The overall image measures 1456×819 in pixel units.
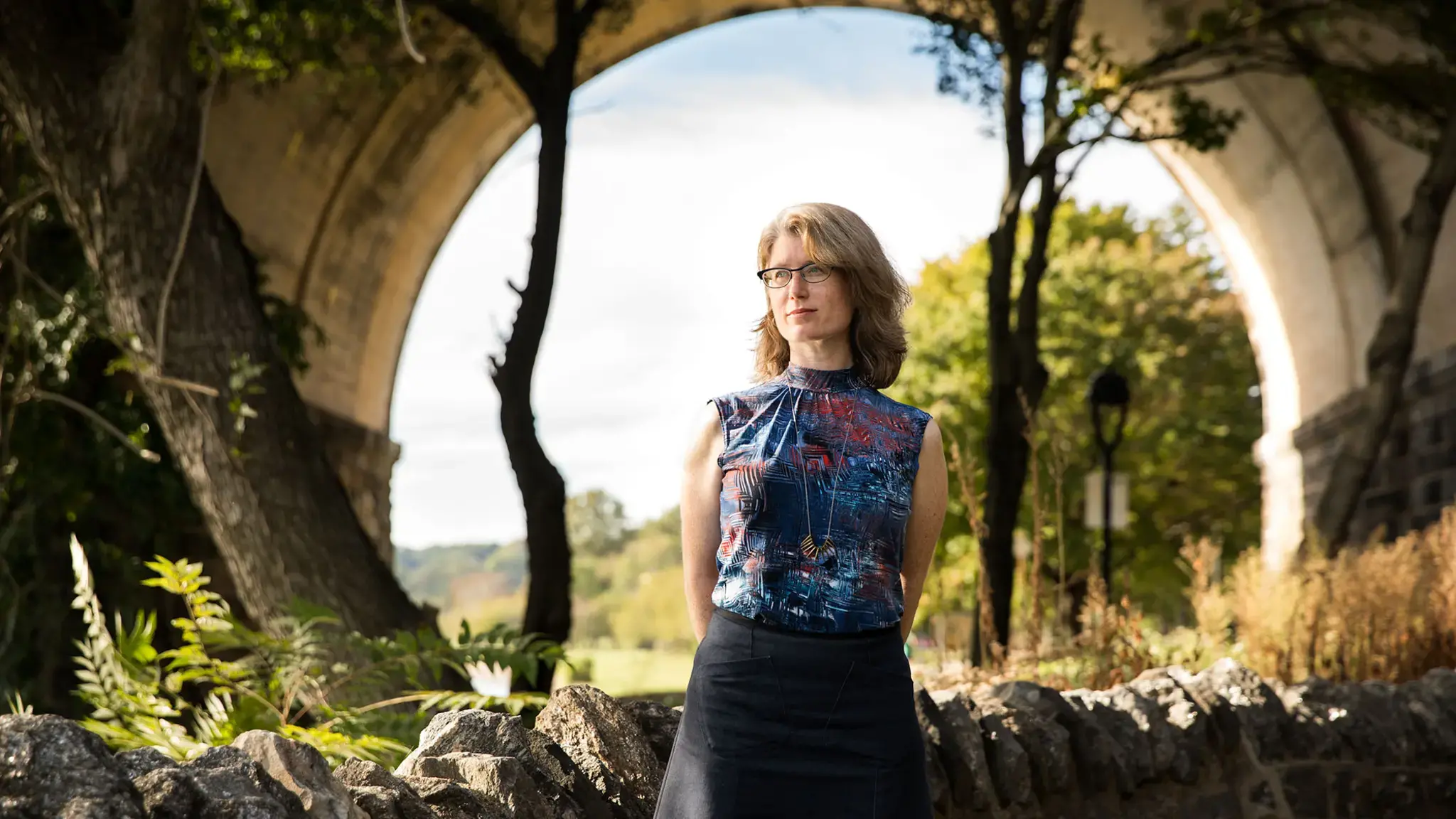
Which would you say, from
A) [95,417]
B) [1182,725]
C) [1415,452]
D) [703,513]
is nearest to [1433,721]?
[1182,725]

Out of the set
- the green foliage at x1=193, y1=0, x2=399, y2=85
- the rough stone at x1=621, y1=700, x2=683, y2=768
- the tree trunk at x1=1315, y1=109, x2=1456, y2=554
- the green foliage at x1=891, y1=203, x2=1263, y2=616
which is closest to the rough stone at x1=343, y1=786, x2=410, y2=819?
the rough stone at x1=621, y1=700, x2=683, y2=768

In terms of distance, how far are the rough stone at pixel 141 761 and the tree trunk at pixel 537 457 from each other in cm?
448

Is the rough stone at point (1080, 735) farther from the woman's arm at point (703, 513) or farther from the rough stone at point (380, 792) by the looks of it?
the rough stone at point (380, 792)

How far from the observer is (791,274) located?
6.89 ft

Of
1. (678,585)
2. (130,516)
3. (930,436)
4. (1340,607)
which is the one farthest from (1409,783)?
(678,585)

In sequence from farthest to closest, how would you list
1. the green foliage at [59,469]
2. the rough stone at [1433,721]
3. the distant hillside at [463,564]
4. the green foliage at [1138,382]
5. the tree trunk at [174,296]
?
the distant hillside at [463,564]
the green foliage at [1138,382]
the green foliage at [59,469]
the tree trunk at [174,296]
the rough stone at [1433,721]

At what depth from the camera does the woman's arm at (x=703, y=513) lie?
2.09 m

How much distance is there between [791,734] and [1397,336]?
8.63 metres

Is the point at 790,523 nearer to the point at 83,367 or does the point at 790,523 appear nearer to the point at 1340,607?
the point at 1340,607

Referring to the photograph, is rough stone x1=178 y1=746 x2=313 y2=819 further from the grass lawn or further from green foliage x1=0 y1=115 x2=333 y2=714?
the grass lawn

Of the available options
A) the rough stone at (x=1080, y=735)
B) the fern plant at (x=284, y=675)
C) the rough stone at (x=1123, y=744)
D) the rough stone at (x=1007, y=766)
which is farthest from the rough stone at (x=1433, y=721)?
the fern plant at (x=284, y=675)

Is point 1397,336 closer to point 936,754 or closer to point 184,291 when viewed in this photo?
point 936,754

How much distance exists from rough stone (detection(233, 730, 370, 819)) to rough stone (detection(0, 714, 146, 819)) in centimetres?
21

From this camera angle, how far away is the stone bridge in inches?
398
